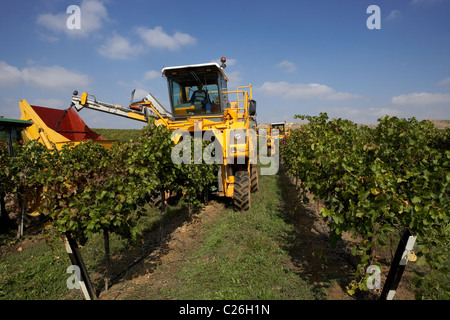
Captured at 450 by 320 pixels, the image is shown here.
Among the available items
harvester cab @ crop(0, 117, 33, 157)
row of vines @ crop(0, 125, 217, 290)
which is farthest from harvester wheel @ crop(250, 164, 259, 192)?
harvester cab @ crop(0, 117, 33, 157)

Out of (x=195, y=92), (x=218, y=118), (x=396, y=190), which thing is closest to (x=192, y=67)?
(x=195, y=92)

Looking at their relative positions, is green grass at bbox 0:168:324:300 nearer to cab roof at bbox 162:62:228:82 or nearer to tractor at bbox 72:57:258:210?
tractor at bbox 72:57:258:210

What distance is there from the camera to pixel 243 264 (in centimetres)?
392

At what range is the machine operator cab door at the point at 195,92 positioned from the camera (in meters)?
6.60

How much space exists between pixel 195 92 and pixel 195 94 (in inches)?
2.6

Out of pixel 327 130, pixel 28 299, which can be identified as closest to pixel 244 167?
pixel 327 130

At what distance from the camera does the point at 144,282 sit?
3.66 meters

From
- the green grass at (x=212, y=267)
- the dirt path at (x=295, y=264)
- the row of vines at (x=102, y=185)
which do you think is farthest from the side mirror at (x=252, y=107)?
the dirt path at (x=295, y=264)

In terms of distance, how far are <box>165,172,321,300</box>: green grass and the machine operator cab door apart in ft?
10.1

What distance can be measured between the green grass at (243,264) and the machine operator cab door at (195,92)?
3080mm

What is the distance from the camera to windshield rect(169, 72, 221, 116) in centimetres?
671

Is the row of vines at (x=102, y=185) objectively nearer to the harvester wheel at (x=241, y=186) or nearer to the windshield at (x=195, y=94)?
the harvester wheel at (x=241, y=186)

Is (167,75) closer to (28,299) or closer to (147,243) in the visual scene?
(147,243)

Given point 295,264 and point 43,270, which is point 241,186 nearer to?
point 295,264
